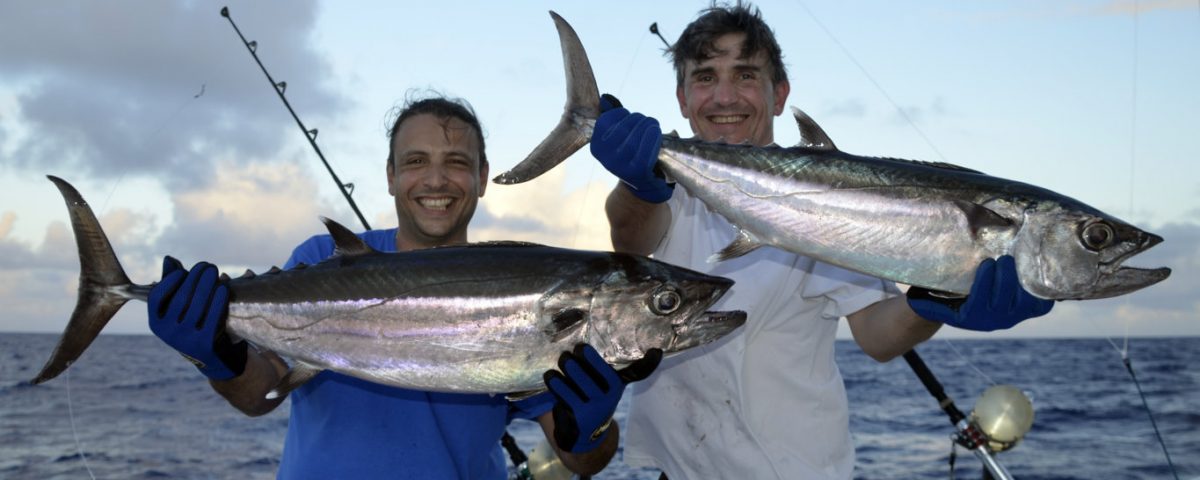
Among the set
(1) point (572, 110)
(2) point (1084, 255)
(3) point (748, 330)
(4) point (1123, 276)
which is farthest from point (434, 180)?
(4) point (1123, 276)

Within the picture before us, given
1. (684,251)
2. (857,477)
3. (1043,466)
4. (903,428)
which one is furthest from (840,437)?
(903,428)

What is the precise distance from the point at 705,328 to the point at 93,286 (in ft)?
7.12

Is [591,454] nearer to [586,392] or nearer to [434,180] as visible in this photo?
[586,392]

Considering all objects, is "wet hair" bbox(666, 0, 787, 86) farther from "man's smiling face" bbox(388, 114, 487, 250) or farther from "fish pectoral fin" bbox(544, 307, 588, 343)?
"fish pectoral fin" bbox(544, 307, 588, 343)

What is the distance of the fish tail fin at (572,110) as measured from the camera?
10.2ft

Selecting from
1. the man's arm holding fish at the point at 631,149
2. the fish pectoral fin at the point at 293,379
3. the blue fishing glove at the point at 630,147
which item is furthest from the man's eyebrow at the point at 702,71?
the fish pectoral fin at the point at 293,379

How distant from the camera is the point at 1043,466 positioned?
12742 millimetres

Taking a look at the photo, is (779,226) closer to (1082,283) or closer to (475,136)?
(1082,283)

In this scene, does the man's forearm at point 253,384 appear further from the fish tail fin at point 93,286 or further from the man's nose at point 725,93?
the man's nose at point 725,93

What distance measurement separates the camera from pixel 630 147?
2.98 m

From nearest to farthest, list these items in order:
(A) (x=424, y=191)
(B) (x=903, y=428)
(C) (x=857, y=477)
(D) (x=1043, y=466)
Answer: (A) (x=424, y=191), (C) (x=857, y=477), (D) (x=1043, y=466), (B) (x=903, y=428)

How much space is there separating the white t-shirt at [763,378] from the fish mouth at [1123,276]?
3.58ft

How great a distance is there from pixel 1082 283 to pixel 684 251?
1696 millimetres

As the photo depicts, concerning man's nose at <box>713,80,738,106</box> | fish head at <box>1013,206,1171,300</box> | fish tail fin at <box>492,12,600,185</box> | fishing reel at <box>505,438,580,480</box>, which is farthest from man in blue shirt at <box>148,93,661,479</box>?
fishing reel at <box>505,438,580,480</box>
